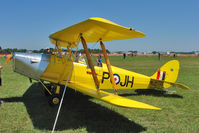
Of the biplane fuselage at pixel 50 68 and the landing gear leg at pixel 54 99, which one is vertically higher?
the biplane fuselage at pixel 50 68

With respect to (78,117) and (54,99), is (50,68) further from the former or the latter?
(78,117)

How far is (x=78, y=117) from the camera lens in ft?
14.7

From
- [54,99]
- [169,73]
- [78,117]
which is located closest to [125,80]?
[169,73]

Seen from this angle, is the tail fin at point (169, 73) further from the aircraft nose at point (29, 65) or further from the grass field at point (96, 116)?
the aircraft nose at point (29, 65)

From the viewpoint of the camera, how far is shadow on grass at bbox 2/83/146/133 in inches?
152

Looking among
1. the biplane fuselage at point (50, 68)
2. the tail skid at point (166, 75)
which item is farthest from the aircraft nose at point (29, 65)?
the tail skid at point (166, 75)

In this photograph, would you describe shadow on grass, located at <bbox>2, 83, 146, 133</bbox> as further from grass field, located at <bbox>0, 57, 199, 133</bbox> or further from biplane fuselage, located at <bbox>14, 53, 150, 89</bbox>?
biplane fuselage, located at <bbox>14, 53, 150, 89</bbox>

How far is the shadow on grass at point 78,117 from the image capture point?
3.85m

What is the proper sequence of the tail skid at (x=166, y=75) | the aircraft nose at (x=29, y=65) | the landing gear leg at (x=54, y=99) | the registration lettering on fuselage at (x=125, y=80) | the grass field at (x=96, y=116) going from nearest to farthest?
the grass field at (x=96, y=116)
the landing gear leg at (x=54, y=99)
the aircraft nose at (x=29, y=65)
the registration lettering on fuselage at (x=125, y=80)
the tail skid at (x=166, y=75)

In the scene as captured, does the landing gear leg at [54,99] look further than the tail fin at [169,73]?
No

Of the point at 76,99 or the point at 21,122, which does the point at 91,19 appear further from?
the point at 76,99

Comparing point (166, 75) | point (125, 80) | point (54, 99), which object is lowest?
point (54, 99)

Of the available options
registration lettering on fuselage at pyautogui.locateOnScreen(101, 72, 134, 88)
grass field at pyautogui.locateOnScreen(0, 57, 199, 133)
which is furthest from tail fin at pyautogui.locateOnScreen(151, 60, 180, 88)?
registration lettering on fuselage at pyautogui.locateOnScreen(101, 72, 134, 88)

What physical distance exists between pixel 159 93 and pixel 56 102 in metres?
4.42
